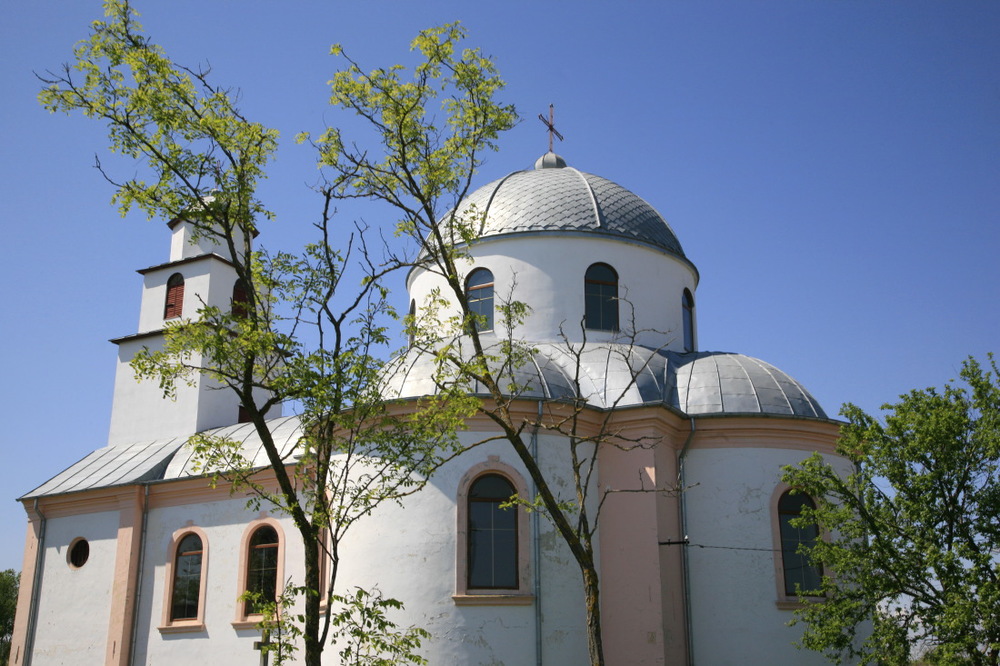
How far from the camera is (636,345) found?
1831 centimetres

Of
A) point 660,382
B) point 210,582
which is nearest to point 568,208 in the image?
point 660,382

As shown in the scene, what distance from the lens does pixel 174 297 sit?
77.5 feet

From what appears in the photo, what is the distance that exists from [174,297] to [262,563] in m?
8.06

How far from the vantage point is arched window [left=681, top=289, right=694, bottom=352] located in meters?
19.6

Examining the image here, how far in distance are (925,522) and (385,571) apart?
7455mm

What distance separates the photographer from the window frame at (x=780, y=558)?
15.1 metres

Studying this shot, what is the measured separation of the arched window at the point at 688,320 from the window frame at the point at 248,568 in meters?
8.68

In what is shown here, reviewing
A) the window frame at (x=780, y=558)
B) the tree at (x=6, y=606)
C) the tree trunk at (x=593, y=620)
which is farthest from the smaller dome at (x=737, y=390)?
the tree at (x=6, y=606)

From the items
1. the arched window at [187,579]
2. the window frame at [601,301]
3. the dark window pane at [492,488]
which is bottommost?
the arched window at [187,579]

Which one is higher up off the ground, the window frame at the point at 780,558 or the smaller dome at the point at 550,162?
the smaller dome at the point at 550,162

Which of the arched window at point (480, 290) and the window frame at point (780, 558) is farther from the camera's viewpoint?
the arched window at point (480, 290)

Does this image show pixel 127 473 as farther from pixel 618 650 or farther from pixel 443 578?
pixel 618 650

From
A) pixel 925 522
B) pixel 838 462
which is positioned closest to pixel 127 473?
pixel 838 462

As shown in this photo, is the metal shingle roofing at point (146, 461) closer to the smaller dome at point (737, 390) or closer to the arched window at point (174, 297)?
the arched window at point (174, 297)
